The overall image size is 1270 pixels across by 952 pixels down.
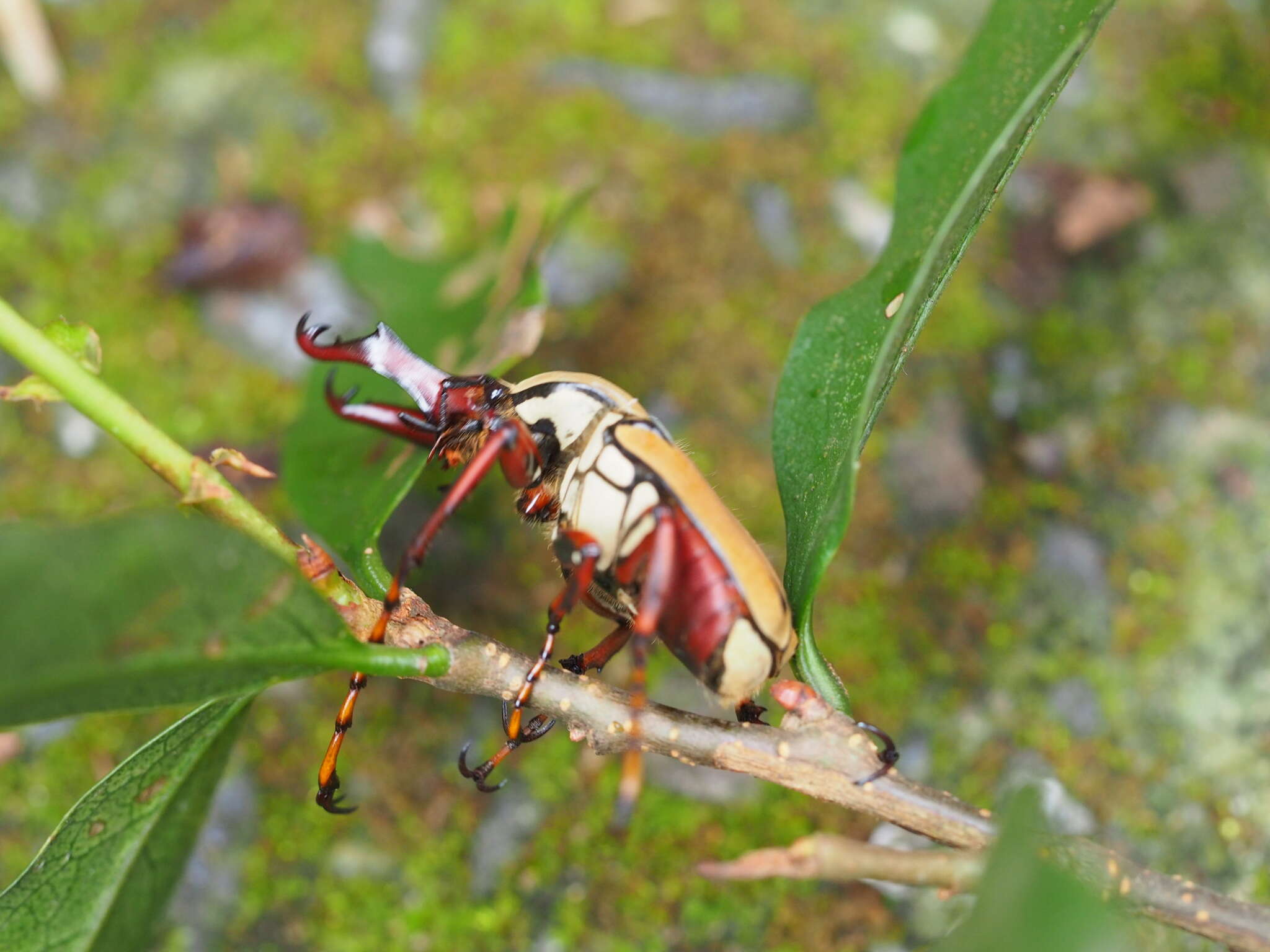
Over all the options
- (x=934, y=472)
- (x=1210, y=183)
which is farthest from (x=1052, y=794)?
(x=1210, y=183)


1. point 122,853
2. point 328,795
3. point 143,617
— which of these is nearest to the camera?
point 143,617

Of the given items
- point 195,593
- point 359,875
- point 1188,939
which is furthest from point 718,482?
point 195,593

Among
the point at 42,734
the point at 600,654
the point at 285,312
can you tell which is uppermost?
the point at 600,654

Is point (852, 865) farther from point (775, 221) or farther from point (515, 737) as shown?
point (775, 221)

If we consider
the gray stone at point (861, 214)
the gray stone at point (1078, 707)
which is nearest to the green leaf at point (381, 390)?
the gray stone at point (861, 214)

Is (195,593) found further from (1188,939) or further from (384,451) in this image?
(1188,939)

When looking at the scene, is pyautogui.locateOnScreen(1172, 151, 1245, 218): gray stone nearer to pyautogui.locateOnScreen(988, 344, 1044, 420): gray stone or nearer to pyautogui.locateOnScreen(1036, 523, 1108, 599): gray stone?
pyautogui.locateOnScreen(988, 344, 1044, 420): gray stone
